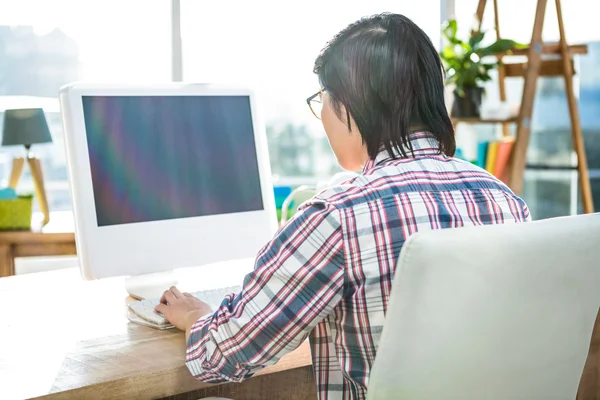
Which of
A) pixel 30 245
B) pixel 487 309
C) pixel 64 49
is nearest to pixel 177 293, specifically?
pixel 487 309

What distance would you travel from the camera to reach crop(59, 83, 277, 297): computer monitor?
148 cm

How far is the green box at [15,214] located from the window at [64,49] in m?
0.55

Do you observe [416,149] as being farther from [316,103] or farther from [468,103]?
[468,103]

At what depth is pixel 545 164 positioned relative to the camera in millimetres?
3584

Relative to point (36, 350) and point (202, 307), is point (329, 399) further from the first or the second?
point (36, 350)

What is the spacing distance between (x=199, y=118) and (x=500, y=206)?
2.47 feet

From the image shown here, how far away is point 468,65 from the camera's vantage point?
313 centimetres

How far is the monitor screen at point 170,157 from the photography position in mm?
1505

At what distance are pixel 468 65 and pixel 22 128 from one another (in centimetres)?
175

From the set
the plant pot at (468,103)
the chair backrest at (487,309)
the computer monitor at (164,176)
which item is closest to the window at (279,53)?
the plant pot at (468,103)

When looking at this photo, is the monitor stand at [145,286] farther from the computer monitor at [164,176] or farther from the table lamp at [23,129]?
the table lamp at [23,129]

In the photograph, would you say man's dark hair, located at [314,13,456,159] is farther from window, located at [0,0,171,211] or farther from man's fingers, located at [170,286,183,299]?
window, located at [0,0,171,211]

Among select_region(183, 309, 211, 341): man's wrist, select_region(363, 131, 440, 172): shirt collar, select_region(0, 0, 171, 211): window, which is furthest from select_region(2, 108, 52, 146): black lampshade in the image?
select_region(363, 131, 440, 172): shirt collar

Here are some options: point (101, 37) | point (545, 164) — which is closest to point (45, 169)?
point (101, 37)
